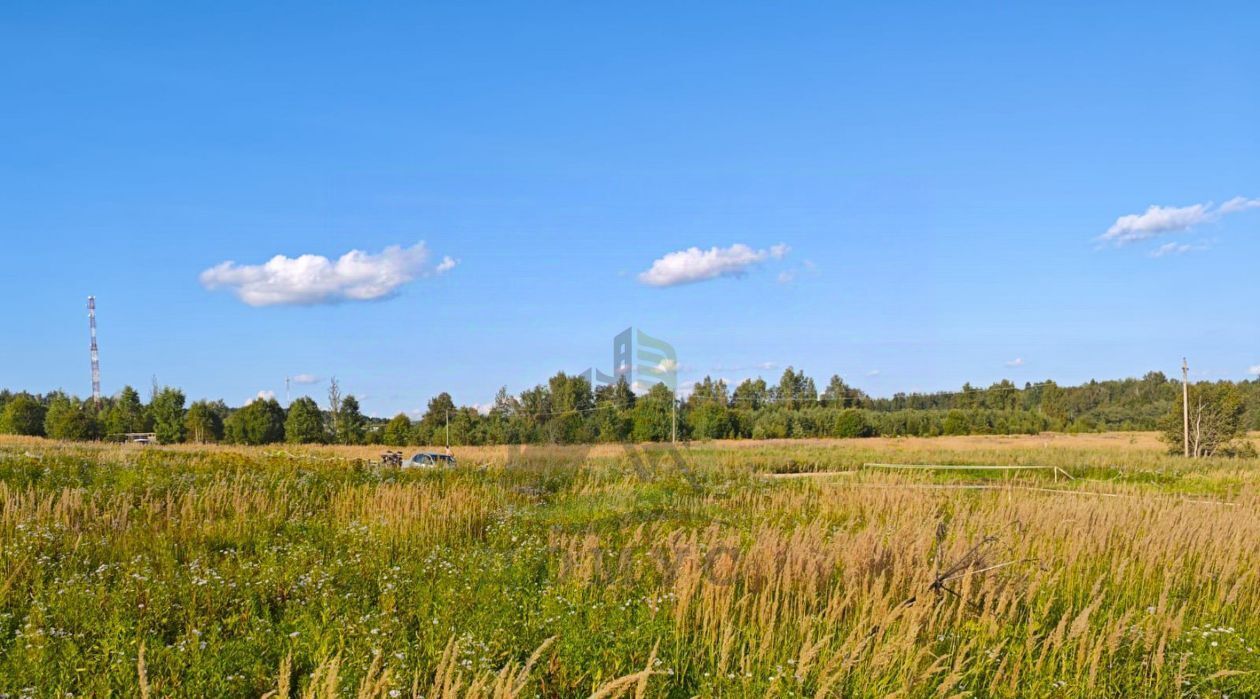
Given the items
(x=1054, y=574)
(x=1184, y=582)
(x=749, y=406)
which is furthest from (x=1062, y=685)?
(x=749, y=406)

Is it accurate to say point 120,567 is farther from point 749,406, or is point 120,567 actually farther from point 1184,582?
point 749,406

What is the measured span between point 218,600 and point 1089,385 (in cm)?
15044

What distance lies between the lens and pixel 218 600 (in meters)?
6.15

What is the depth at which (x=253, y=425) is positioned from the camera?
62.9 meters

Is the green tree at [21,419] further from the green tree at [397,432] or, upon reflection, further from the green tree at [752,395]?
the green tree at [752,395]

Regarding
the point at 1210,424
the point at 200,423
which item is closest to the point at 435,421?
the point at 200,423

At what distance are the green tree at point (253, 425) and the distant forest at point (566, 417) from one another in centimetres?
8

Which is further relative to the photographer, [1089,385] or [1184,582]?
[1089,385]

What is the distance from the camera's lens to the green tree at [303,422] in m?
62.5

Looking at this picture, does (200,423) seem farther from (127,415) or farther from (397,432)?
(397,432)

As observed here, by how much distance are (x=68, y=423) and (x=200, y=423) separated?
29.8 ft

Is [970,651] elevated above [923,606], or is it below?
below

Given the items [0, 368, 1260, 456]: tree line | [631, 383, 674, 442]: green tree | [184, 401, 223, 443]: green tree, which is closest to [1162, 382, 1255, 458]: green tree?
[0, 368, 1260, 456]: tree line

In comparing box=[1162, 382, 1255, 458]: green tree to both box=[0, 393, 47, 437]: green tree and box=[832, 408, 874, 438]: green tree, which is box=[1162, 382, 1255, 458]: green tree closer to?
box=[832, 408, 874, 438]: green tree
